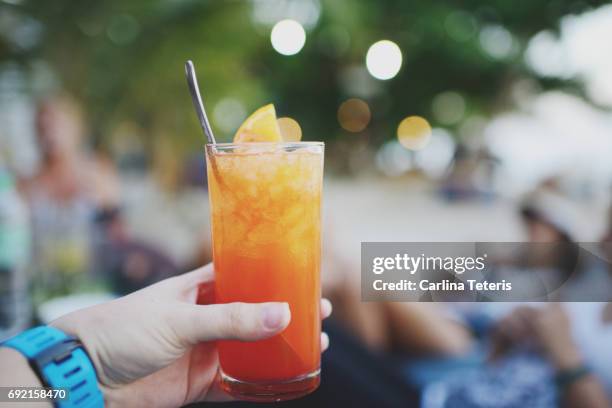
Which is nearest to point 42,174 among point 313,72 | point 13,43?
point 13,43

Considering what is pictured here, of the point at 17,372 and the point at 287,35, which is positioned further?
the point at 287,35

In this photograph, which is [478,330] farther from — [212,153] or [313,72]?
[313,72]

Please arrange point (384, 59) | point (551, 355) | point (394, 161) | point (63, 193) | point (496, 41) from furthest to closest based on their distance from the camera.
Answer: point (394, 161), point (496, 41), point (384, 59), point (63, 193), point (551, 355)

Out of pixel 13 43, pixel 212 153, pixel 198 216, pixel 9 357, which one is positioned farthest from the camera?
pixel 198 216

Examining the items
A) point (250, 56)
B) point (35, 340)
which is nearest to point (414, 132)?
point (250, 56)

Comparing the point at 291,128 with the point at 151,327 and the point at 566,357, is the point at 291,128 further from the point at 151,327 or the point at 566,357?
the point at 151,327

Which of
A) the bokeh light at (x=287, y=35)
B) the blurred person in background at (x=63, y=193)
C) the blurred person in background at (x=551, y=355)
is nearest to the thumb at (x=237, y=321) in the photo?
the blurred person in background at (x=551, y=355)

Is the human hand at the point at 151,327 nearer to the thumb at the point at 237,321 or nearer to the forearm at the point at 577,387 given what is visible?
the thumb at the point at 237,321
